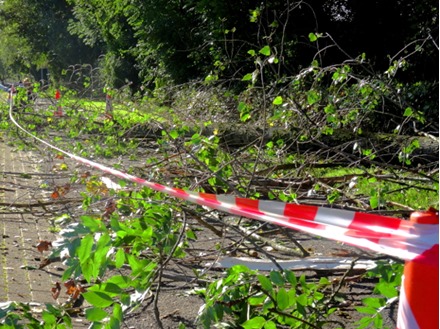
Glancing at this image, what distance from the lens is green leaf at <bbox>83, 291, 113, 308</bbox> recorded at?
327 cm

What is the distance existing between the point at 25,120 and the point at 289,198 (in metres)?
10.1

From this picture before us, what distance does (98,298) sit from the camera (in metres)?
3.29

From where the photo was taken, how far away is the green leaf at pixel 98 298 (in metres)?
3.27

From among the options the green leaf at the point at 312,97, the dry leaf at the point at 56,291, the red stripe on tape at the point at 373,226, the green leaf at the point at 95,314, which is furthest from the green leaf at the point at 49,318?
the green leaf at the point at 312,97

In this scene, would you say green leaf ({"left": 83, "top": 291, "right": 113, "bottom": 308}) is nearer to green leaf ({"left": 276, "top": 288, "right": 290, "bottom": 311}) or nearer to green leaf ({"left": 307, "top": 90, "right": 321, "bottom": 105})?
green leaf ({"left": 276, "top": 288, "right": 290, "bottom": 311})

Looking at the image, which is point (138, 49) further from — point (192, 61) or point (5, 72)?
point (5, 72)

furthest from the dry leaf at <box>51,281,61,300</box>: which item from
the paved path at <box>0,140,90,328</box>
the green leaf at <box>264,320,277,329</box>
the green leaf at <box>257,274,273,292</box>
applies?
the green leaf at <box>257,274,273,292</box>

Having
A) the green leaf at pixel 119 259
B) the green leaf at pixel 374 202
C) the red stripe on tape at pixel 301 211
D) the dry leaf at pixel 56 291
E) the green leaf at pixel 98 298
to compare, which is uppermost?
the red stripe on tape at pixel 301 211

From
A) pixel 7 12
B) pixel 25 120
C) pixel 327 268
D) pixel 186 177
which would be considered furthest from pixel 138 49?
pixel 7 12

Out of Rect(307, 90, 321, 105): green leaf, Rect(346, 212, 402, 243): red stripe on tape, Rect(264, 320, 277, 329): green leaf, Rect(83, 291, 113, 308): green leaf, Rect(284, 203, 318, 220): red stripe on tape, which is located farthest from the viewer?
Rect(307, 90, 321, 105): green leaf

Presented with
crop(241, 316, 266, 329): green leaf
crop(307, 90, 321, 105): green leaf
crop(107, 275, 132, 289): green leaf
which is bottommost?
crop(241, 316, 266, 329): green leaf

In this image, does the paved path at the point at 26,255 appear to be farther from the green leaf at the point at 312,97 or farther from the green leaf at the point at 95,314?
the green leaf at the point at 312,97

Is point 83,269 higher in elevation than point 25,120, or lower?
higher

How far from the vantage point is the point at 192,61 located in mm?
24188
